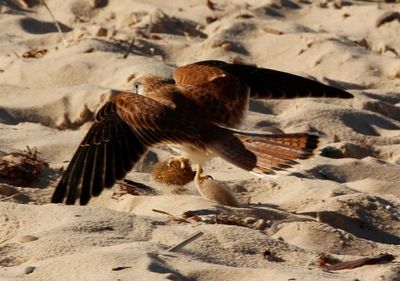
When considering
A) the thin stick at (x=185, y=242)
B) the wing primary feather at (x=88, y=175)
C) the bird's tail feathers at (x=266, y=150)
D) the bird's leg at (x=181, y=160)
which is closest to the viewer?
the thin stick at (x=185, y=242)

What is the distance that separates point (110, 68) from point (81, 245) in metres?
3.70

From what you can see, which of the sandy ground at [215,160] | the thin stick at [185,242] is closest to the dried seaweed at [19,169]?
the sandy ground at [215,160]

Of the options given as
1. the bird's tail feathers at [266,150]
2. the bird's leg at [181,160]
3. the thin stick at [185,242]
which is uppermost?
the bird's tail feathers at [266,150]

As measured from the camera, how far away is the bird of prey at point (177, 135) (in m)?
5.46

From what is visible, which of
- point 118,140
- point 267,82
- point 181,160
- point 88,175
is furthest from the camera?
point 267,82

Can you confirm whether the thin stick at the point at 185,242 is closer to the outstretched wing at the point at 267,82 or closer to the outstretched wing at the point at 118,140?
the outstretched wing at the point at 118,140

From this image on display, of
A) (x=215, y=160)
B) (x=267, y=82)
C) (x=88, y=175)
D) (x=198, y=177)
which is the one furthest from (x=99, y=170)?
(x=215, y=160)

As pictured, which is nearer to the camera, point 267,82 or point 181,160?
point 181,160

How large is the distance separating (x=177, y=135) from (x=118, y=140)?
0.97 feet

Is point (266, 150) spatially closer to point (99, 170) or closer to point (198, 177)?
point (198, 177)

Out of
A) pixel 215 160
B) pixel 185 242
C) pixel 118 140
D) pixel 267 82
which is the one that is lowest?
pixel 185 242

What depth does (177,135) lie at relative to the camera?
5.71 metres

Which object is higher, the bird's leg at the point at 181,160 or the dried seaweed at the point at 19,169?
the bird's leg at the point at 181,160

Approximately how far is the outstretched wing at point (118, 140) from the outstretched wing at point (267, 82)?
637 mm
